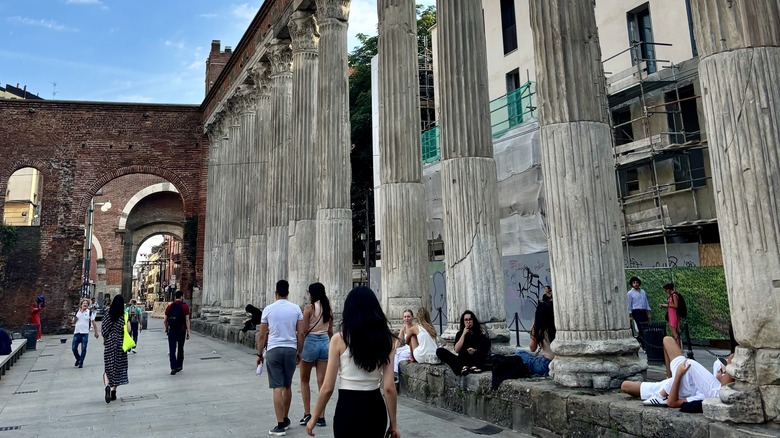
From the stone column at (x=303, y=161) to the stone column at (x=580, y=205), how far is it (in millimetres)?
8820

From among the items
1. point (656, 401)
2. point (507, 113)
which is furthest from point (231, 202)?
point (656, 401)

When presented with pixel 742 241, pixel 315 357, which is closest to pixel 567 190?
pixel 742 241

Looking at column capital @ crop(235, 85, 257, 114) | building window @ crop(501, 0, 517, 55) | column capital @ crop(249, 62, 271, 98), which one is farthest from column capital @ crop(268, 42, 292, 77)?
building window @ crop(501, 0, 517, 55)

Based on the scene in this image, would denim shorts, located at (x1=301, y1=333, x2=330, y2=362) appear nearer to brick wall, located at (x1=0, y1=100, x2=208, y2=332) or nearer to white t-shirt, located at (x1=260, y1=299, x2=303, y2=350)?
white t-shirt, located at (x1=260, y1=299, x2=303, y2=350)

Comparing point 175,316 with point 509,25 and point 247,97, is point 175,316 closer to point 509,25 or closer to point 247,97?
point 247,97

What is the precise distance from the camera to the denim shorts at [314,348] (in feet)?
21.0

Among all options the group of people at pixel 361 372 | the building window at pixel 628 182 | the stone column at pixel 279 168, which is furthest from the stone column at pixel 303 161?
the group of people at pixel 361 372

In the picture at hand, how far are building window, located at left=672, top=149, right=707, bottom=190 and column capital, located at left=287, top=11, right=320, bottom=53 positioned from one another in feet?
31.3

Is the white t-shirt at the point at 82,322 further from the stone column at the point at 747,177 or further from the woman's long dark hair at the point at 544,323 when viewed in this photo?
the stone column at the point at 747,177

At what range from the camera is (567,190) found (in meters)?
5.69

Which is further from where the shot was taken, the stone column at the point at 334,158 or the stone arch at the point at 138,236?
the stone arch at the point at 138,236

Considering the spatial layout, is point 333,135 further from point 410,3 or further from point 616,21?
point 616,21

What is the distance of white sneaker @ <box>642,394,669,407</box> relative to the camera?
14.3 ft

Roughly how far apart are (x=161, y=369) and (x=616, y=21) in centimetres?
1447
